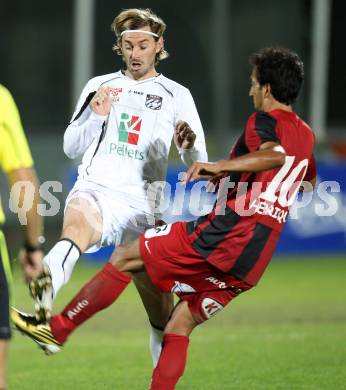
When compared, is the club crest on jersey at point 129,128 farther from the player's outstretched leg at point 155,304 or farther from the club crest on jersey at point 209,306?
the club crest on jersey at point 209,306

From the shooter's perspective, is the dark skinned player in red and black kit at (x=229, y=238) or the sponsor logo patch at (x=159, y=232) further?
the sponsor logo patch at (x=159, y=232)

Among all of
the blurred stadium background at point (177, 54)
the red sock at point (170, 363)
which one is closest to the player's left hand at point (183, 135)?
the red sock at point (170, 363)

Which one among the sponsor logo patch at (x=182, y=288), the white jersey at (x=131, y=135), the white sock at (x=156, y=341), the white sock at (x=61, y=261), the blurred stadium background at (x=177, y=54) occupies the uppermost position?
the white jersey at (x=131, y=135)

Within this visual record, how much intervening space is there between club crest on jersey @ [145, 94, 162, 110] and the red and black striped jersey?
3.68ft

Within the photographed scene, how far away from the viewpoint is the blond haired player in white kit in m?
6.70

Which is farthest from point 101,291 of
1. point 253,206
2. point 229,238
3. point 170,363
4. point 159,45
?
point 159,45

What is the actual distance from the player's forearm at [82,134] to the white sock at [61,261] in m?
0.78

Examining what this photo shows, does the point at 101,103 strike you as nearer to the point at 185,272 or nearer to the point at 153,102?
the point at 153,102

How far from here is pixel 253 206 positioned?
5.93 meters

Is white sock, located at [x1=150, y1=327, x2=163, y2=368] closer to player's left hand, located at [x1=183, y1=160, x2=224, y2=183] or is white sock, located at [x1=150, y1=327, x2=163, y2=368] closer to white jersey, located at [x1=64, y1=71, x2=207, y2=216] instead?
white jersey, located at [x1=64, y1=71, x2=207, y2=216]

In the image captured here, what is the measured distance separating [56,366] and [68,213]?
7.58 feet

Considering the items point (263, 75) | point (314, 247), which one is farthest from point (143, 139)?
point (314, 247)

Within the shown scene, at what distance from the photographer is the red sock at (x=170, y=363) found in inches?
239

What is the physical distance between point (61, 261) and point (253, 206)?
1260 millimetres
